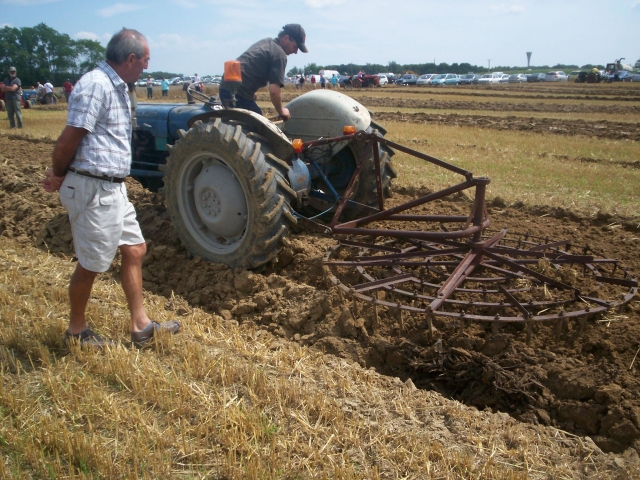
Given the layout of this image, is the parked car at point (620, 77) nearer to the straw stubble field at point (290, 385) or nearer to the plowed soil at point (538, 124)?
the plowed soil at point (538, 124)

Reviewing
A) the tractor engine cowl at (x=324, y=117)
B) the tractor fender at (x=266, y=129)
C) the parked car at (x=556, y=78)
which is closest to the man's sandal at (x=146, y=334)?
the tractor fender at (x=266, y=129)

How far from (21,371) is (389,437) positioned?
1.94 meters

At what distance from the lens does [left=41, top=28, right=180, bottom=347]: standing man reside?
2826 mm

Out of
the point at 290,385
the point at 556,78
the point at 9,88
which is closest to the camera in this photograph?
the point at 290,385

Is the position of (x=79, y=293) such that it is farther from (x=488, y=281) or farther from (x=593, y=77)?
(x=593, y=77)

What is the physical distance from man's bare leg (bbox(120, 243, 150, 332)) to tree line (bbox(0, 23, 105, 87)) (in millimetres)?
66918

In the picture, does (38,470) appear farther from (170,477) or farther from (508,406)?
(508,406)

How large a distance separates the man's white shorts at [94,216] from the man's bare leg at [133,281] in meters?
0.11

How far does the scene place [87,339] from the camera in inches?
123

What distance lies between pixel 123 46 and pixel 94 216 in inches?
36.3

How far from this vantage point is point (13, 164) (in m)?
8.27

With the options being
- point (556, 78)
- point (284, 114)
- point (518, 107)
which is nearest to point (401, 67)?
point (556, 78)

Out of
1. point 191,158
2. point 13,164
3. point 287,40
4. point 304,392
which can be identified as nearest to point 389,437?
point 304,392

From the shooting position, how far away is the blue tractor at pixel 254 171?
4.00 m
